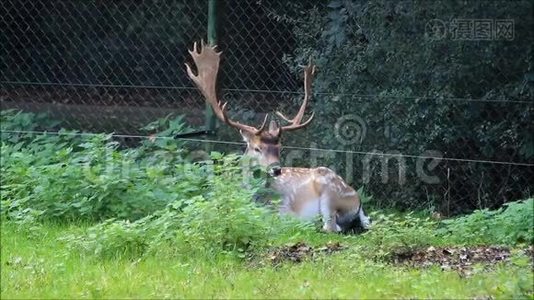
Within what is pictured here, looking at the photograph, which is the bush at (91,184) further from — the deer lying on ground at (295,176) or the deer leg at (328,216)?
the deer leg at (328,216)

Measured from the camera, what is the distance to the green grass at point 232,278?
5.40 metres

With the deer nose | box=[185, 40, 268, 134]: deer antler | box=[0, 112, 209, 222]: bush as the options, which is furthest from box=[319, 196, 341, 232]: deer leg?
box=[0, 112, 209, 222]: bush

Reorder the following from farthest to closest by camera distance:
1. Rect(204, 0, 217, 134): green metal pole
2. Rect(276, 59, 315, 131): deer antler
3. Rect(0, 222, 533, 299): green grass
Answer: Rect(204, 0, 217, 134): green metal pole → Rect(276, 59, 315, 131): deer antler → Rect(0, 222, 533, 299): green grass

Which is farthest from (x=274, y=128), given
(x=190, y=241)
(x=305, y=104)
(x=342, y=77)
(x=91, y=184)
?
(x=190, y=241)

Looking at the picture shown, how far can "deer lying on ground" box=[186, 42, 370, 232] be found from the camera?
29.0 feet

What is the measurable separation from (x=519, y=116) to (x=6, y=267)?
4.33 metres

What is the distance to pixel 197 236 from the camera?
651 cm

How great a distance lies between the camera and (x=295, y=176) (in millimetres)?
9078

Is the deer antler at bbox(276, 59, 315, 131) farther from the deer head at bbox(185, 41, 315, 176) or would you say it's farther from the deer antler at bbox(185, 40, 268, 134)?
the deer antler at bbox(185, 40, 268, 134)

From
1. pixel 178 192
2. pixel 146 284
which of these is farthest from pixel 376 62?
pixel 146 284

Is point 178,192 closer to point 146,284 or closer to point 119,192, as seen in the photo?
point 119,192

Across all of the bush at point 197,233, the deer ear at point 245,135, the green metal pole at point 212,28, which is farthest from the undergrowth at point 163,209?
the deer ear at point 245,135

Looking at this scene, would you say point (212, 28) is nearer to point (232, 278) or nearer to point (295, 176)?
point (295, 176)

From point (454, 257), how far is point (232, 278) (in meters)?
1.42
